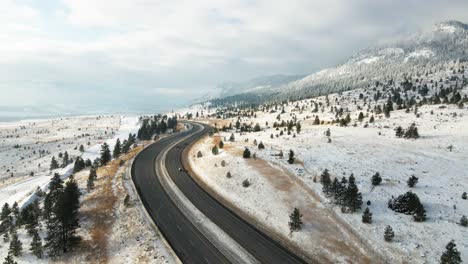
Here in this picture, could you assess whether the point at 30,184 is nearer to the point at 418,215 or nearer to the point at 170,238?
the point at 170,238

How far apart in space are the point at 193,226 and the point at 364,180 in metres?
27.9

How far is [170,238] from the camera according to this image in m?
35.6

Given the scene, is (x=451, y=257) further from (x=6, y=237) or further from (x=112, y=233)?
(x=6, y=237)

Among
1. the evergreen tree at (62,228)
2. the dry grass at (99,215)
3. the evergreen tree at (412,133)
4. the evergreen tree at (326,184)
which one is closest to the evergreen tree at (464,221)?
the evergreen tree at (326,184)

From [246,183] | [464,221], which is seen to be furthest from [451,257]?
[246,183]

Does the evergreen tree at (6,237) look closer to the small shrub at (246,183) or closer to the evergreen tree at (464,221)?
the small shrub at (246,183)

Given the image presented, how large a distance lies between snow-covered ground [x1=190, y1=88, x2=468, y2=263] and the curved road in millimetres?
3069

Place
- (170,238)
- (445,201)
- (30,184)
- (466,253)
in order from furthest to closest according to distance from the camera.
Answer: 1. (30,184)
2. (445,201)
3. (170,238)
4. (466,253)

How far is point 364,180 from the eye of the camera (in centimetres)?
4600

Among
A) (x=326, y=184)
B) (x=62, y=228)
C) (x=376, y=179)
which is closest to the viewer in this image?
(x=62, y=228)

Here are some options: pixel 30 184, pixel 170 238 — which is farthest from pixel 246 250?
pixel 30 184

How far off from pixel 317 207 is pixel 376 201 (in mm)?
8285

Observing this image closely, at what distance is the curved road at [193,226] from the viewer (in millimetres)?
32250

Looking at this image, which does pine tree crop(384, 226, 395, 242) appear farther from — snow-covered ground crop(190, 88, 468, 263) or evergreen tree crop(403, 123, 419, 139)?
evergreen tree crop(403, 123, 419, 139)
